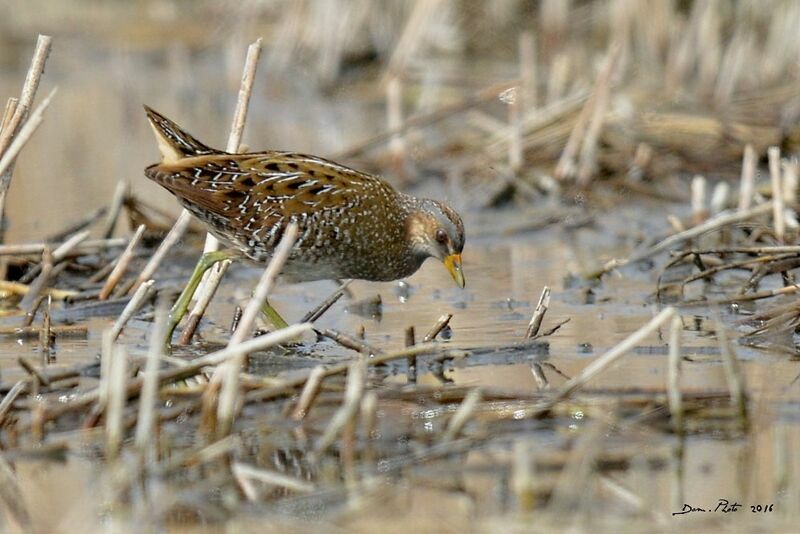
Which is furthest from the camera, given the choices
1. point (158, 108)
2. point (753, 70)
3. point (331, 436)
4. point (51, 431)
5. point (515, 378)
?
point (158, 108)

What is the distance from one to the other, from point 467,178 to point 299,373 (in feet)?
16.6

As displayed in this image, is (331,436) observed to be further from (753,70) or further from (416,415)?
(753,70)

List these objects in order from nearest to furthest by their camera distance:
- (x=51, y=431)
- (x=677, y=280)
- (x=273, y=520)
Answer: (x=273, y=520) < (x=51, y=431) < (x=677, y=280)

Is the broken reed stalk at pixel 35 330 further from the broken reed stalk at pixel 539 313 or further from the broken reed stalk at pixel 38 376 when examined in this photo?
the broken reed stalk at pixel 539 313

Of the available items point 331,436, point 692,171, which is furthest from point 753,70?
point 331,436

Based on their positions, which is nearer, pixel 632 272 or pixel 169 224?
pixel 632 272

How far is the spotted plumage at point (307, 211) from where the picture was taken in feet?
19.8

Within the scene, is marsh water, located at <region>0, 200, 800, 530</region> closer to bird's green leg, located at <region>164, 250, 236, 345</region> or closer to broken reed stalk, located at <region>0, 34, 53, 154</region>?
bird's green leg, located at <region>164, 250, 236, 345</region>

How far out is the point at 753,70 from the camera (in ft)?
42.7

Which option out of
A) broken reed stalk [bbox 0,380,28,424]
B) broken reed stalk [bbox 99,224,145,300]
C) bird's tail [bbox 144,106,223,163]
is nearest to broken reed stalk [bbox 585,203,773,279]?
bird's tail [bbox 144,106,223,163]

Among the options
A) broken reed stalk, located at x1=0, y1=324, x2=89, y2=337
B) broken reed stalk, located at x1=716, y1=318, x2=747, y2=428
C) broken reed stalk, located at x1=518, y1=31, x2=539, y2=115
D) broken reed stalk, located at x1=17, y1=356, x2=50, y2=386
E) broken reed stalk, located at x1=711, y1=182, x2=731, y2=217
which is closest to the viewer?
broken reed stalk, located at x1=716, y1=318, x2=747, y2=428

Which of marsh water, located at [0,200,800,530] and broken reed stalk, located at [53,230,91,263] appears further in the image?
broken reed stalk, located at [53,230,91,263]

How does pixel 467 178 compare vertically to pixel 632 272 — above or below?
above

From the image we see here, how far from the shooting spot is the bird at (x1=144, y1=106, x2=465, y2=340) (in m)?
6.02
